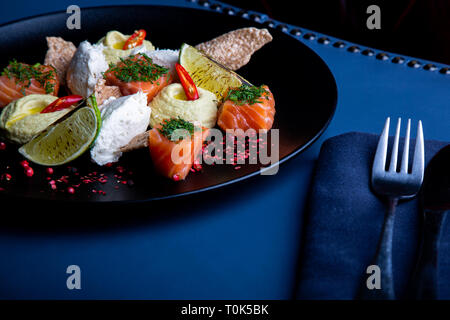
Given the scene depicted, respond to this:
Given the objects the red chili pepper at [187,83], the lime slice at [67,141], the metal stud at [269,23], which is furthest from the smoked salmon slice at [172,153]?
the metal stud at [269,23]

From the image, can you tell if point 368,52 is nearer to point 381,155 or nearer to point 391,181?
point 381,155

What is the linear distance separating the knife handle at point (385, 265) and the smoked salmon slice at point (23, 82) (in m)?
1.59

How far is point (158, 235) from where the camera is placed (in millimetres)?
1540

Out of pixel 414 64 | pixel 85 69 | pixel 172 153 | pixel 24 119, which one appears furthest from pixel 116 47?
pixel 414 64

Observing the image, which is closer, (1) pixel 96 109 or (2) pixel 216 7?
(1) pixel 96 109

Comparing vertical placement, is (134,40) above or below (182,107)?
above

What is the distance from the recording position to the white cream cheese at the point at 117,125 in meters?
1.79

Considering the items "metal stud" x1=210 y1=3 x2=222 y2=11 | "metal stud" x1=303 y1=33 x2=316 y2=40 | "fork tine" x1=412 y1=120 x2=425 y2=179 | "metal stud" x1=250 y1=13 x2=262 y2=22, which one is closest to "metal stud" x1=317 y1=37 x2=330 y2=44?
"metal stud" x1=303 y1=33 x2=316 y2=40

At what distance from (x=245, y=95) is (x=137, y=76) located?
493mm

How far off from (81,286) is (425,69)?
190cm

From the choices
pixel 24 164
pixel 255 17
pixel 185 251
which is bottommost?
pixel 185 251

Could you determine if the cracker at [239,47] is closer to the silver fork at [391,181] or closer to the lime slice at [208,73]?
the lime slice at [208,73]

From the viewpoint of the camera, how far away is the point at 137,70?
2.10m
